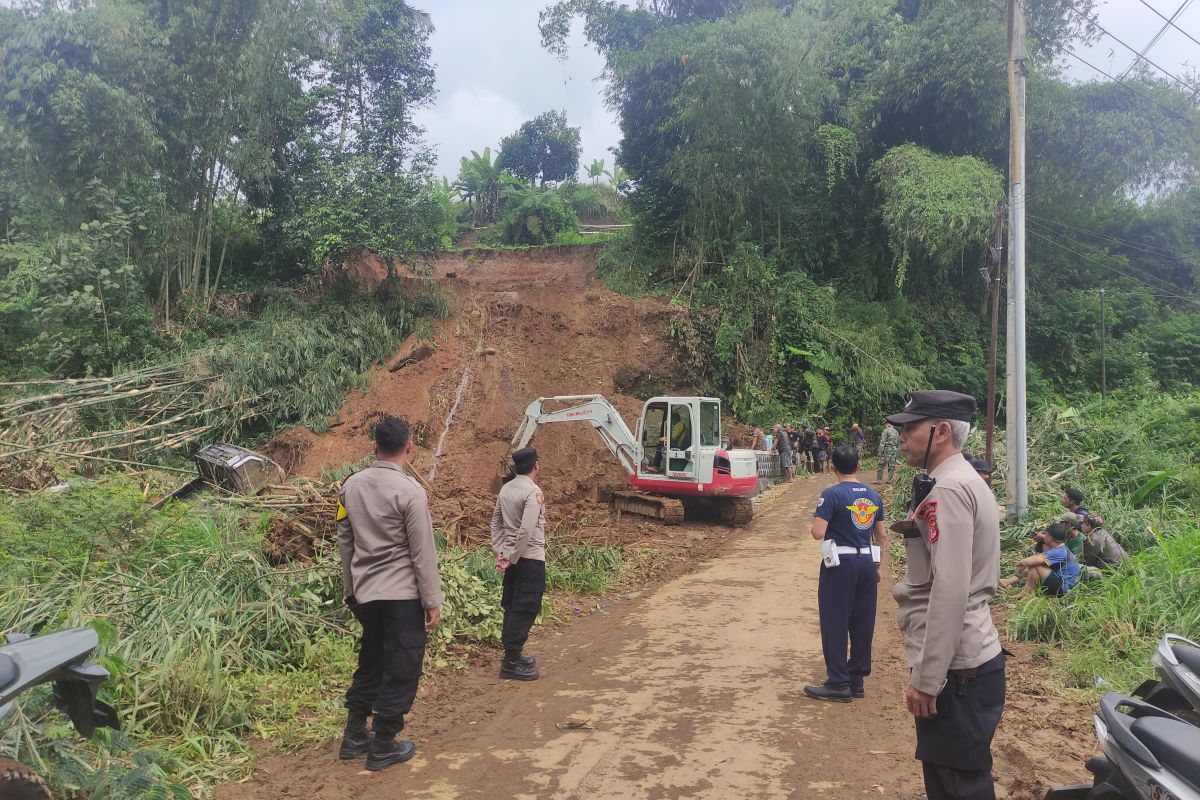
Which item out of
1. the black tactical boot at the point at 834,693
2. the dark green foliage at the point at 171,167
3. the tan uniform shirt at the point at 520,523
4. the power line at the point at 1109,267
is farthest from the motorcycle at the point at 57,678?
the power line at the point at 1109,267

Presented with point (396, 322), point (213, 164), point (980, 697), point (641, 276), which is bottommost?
point (980, 697)

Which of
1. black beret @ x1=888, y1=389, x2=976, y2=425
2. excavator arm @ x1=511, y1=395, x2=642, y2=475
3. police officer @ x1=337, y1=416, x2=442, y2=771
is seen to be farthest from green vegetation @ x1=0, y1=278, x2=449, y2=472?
black beret @ x1=888, y1=389, x2=976, y2=425

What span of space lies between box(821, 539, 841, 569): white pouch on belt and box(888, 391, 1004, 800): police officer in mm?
2214

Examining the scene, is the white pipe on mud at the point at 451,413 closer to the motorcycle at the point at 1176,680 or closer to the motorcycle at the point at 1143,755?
the motorcycle at the point at 1176,680

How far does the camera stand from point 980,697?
2.73m

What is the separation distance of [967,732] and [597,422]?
982 cm

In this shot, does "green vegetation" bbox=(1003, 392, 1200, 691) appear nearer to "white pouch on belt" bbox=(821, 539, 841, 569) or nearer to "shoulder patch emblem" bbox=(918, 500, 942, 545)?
Answer: "white pouch on belt" bbox=(821, 539, 841, 569)

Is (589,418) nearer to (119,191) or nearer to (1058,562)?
(1058,562)

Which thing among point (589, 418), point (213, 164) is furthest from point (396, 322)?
point (589, 418)

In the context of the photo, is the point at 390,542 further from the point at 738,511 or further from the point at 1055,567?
the point at 738,511

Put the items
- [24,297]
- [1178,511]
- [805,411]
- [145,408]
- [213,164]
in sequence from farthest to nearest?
1. [805,411]
2. [213,164]
3. [24,297]
4. [145,408]
5. [1178,511]

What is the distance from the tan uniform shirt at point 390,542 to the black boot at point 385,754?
29.5 inches

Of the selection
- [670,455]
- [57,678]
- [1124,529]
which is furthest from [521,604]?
[670,455]

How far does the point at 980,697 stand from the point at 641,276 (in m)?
22.8
